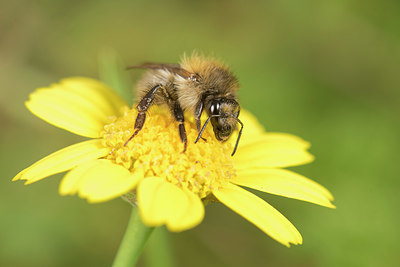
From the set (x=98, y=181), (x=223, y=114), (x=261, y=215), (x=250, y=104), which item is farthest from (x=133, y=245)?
(x=250, y=104)

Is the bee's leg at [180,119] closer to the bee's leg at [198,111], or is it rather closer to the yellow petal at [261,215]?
the bee's leg at [198,111]

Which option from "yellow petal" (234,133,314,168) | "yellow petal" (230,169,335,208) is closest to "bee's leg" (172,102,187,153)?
"yellow petal" (230,169,335,208)

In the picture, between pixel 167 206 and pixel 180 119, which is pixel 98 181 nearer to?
pixel 167 206

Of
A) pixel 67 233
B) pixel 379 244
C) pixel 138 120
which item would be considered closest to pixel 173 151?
pixel 138 120

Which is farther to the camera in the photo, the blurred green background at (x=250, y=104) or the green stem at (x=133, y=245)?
the blurred green background at (x=250, y=104)

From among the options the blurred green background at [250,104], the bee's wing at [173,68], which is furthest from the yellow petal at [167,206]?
the blurred green background at [250,104]

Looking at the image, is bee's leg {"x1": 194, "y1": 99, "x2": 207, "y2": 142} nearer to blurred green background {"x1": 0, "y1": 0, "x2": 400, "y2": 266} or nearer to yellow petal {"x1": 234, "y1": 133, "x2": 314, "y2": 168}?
yellow petal {"x1": 234, "y1": 133, "x2": 314, "y2": 168}

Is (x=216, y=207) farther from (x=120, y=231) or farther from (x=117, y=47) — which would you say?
A: (x=117, y=47)
